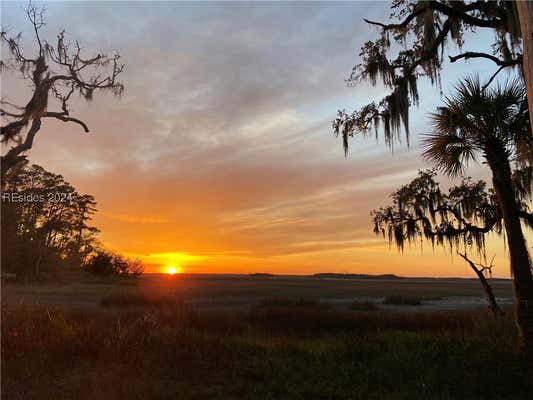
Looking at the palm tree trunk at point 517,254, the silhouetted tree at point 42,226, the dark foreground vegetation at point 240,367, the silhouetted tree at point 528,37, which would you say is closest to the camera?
the silhouetted tree at point 528,37

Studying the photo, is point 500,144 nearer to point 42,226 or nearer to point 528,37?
point 528,37

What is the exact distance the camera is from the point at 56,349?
404 inches

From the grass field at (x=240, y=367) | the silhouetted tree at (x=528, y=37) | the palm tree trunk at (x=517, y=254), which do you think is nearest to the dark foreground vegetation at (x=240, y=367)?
the grass field at (x=240, y=367)

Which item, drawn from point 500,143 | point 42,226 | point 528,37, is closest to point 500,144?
point 500,143

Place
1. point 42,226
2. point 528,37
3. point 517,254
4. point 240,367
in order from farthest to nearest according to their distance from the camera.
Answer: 1. point 42,226
2. point 240,367
3. point 517,254
4. point 528,37

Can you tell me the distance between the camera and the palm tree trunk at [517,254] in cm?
876

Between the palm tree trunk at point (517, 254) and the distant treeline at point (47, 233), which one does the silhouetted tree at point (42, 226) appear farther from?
the palm tree trunk at point (517, 254)

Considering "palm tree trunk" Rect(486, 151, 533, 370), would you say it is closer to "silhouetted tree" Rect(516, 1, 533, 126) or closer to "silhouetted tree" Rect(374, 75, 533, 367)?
"silhouetted tree" Rect(374, 75, 533, 367)

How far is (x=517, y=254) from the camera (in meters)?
9.07

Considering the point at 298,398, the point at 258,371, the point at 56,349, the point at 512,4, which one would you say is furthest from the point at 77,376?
the point at 512,4

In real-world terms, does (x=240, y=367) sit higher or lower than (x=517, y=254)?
lower

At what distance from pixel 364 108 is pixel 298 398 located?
23.0ft

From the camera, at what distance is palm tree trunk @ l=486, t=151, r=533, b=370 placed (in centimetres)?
876

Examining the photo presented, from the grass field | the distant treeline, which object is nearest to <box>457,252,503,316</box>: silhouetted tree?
the grass field
